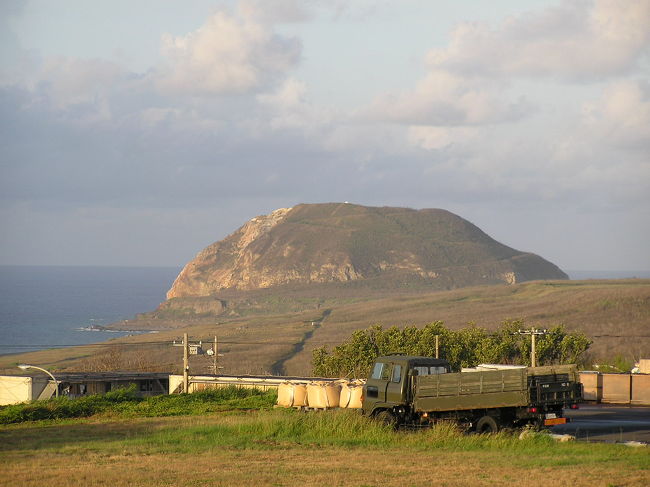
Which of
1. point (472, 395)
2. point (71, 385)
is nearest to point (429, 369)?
point (472, 395)

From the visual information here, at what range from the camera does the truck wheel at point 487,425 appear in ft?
86.4

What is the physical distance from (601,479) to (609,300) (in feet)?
382

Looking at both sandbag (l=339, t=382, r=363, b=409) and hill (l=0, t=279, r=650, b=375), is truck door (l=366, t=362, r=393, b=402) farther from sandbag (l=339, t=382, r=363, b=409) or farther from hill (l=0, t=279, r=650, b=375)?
hill (l=0, t=279, r=650, b=375)

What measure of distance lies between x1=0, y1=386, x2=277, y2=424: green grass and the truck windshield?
10.2 m

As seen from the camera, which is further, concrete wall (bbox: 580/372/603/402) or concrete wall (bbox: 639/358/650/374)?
concrete wall (bbox: 639/358/650/374)

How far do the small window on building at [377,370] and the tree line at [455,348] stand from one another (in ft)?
116

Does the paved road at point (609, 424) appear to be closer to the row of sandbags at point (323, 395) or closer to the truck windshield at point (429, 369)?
the truck windshield at point (429, 369)

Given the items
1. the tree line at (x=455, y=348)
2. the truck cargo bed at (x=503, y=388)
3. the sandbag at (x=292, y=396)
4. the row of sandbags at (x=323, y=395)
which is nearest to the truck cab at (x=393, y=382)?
the truck cargo bed at (x=503, y=388)

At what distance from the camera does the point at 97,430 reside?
3144 centimetres

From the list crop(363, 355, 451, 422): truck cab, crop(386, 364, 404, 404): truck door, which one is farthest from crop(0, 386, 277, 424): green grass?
crop(386, 364, 404, 404): truck door

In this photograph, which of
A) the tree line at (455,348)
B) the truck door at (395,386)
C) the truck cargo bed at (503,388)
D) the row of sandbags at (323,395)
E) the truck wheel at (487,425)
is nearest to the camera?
the truck cargo bed at (503,388)

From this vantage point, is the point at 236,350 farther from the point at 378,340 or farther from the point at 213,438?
the point at 213,438

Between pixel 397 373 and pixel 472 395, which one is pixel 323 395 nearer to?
pixel 397 373

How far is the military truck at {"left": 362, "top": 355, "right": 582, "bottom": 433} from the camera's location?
84.0 feet
